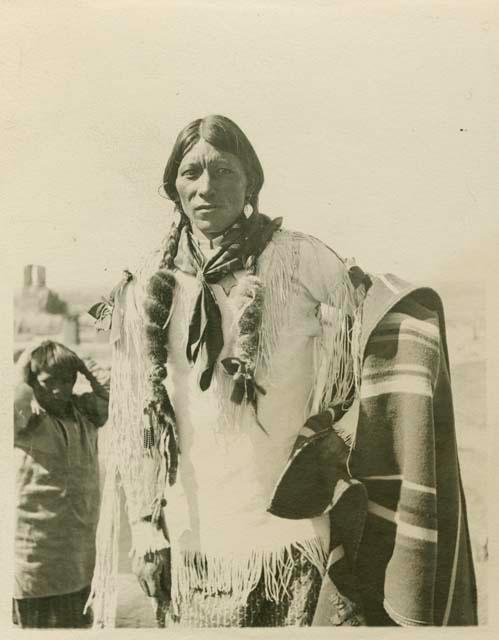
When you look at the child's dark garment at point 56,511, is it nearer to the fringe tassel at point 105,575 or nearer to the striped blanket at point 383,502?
the fringe tassel at point 105,575

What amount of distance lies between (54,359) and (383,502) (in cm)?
82

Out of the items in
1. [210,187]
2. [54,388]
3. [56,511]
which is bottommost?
[56,511]

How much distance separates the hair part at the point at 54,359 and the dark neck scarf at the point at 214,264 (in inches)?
10.5

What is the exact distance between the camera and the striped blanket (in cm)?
153

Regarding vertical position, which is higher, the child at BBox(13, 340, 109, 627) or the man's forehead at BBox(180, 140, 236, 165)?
the man's forehead at BBox(180, 140, 236, 165)

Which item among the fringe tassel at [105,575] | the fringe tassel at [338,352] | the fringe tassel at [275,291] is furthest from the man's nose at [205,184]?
the fringe tassel at [105,575]

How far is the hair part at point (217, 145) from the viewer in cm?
156

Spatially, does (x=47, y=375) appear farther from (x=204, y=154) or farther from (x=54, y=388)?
(x=204, y=154)

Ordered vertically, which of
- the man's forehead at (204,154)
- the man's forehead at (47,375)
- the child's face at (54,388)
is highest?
the man's forehead at (204,154)

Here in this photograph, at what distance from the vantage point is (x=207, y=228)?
62.1 inches

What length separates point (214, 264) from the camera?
1.57 metres

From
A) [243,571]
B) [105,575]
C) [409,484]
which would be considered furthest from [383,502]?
[105,575]

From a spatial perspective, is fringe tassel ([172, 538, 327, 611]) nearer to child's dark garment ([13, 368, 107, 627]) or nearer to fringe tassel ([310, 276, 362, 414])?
child's dark garment ([13, 368, 107, 627])

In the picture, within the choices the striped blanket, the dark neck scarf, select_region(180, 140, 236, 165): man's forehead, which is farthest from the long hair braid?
the striped blanket
